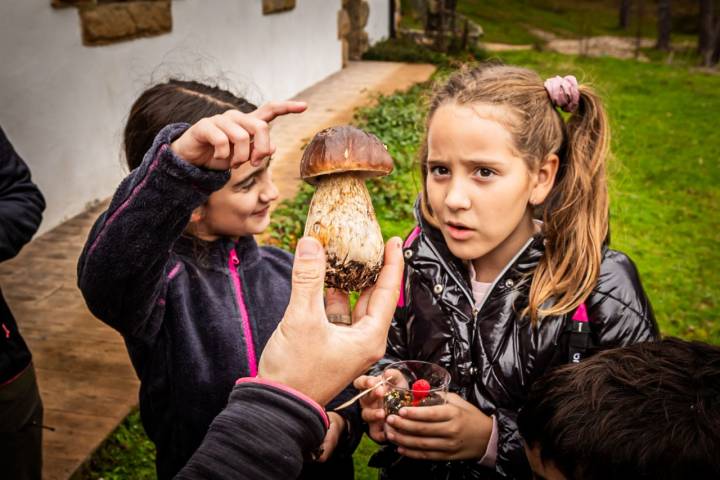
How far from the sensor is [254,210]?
2082mm

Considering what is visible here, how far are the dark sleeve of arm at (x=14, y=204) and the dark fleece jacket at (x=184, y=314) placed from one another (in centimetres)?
66

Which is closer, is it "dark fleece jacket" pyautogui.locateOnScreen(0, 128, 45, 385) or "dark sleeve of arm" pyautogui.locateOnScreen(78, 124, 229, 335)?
"dark sleeve of arm" pyautogui.locateOnScreen(78, 124, 229, 335)

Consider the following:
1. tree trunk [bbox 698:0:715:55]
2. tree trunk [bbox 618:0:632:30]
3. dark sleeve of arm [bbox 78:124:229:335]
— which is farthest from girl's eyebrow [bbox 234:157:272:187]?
tree trunk [bbox 618:0:632:30]

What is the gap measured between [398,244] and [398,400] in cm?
49

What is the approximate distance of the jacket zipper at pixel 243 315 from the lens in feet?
6.71

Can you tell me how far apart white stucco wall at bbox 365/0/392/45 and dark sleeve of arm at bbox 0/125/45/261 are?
50.0 ft

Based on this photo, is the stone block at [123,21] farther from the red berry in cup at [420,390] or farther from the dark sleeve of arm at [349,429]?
the red berry in cup at [420,390]

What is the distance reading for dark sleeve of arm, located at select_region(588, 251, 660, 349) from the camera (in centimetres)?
196

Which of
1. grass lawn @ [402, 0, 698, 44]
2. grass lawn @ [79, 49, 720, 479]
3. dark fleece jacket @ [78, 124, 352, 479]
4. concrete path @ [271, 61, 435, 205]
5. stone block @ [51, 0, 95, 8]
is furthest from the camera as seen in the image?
grass lawn @ [402, 0, 698, 44]

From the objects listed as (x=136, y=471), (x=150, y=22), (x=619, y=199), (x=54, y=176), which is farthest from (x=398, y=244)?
(x=619, y=199)

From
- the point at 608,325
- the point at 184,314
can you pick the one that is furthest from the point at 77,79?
the point at 608,325

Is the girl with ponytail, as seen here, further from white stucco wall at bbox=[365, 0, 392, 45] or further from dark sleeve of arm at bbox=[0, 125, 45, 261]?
white stucco wall at bbox=[365, 0, 392, 45]

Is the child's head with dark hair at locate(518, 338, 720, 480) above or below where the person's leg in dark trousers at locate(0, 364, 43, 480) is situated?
above

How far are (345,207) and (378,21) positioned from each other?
56.3 ft
